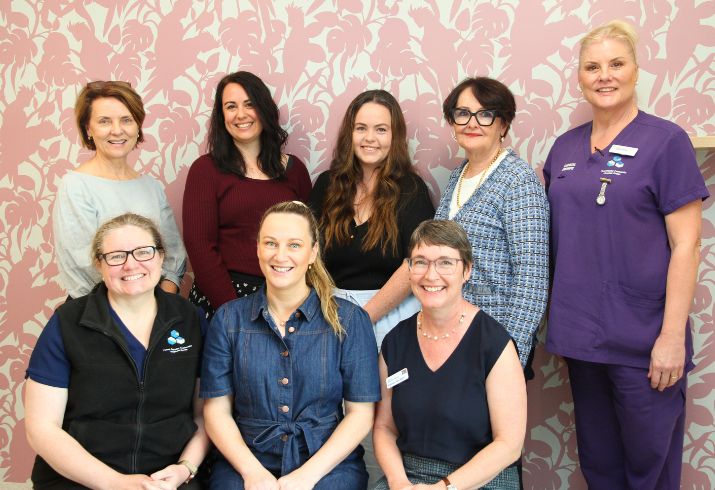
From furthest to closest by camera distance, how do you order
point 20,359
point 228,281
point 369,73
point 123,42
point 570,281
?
point 20,359 < point 123,42 < point 369,73 < point 228,281 < point 570,281

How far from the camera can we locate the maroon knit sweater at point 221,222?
2.40 meters

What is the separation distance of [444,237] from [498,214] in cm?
44

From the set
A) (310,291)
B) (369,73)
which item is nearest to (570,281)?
(310,291)

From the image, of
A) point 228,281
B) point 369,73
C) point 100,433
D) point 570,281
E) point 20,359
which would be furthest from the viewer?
point 20,359

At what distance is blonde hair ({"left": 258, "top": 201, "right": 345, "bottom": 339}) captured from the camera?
1859 mm

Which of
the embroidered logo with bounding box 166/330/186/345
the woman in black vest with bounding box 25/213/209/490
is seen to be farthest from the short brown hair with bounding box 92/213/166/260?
the embroidered logo with bounding box 166/330/186/345

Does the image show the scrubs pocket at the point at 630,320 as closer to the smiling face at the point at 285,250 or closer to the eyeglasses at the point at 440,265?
the eyeglasses at the point at 440,265

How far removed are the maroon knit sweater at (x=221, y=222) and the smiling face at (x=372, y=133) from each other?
441 mm

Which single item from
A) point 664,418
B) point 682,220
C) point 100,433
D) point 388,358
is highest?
point 682,220

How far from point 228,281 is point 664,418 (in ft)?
5.91

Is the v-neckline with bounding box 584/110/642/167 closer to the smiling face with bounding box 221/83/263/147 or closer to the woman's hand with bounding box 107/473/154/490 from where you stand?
the smiling face with bounding box 221/83/263/147

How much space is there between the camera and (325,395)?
1826 millimetres

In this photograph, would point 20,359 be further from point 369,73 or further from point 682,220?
point 682,220

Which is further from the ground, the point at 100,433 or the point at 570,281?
the point at 570,281
